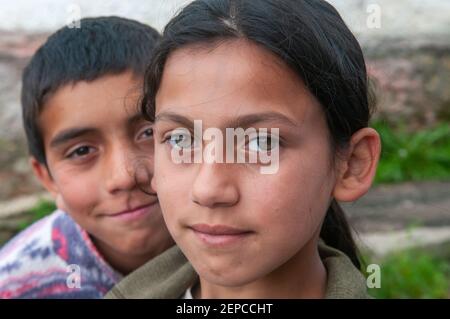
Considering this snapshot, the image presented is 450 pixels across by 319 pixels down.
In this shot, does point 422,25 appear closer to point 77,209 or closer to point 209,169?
point 77,209

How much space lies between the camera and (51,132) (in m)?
2.04

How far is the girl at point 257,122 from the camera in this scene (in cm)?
145

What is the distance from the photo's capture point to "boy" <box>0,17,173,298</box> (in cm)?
193

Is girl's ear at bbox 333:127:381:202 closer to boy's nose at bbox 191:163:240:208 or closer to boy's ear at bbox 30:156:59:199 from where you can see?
boy's nose at bbox 191:163:240:208

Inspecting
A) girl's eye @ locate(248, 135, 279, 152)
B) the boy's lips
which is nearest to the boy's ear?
the boy's lips

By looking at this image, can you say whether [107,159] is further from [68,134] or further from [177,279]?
[177,279]

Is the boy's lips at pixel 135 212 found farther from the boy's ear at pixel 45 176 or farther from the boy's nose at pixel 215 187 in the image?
the boy's nose at pixel 215 187

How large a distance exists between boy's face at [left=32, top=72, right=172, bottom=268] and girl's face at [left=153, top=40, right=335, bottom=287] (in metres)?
0.39

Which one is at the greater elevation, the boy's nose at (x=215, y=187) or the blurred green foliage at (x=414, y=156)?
the boy's nose at (x=215, y=187)

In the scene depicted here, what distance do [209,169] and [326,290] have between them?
0.49 metres

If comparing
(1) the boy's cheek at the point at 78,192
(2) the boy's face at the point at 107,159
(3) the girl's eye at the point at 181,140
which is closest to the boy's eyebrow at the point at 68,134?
(2) the boy's face at the point at 107,159

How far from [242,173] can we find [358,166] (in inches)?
13.7

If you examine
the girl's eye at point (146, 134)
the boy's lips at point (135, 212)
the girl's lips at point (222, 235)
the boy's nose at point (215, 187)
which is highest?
the girl's eye at point (146, 134)

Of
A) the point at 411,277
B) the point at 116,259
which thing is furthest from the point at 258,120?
the point at 411,277
